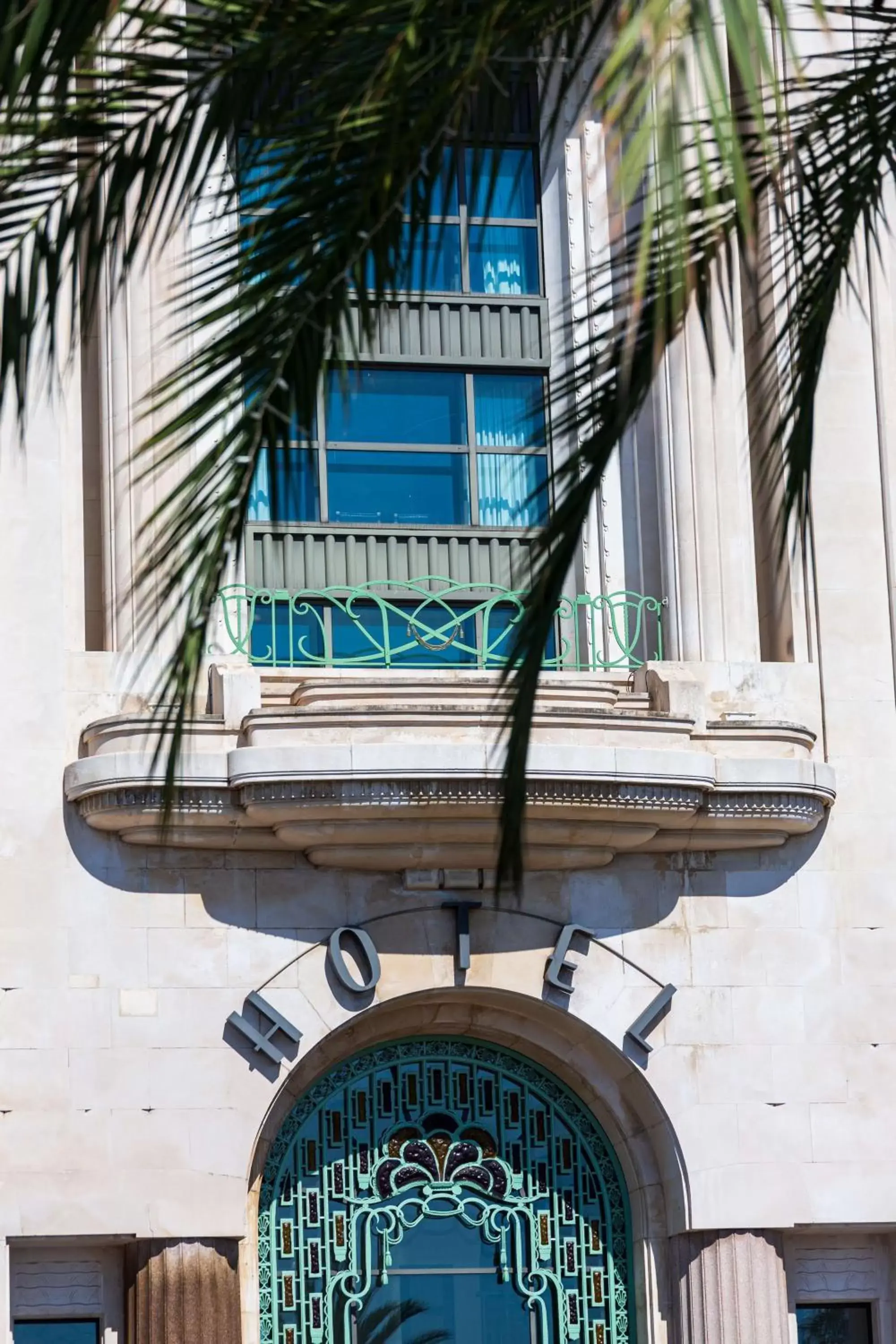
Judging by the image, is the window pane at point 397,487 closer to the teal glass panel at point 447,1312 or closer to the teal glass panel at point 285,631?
the teal glass panel at point 285,631

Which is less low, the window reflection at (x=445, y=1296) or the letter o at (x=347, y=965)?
the letter o at (x=347, y=965)

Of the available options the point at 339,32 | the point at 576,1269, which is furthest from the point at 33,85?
the point at 576,1269

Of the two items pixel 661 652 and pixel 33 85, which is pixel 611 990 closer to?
pixel 661 652

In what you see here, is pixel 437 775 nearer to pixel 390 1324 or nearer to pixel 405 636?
pixel 405 636

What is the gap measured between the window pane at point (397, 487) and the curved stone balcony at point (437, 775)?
160cm

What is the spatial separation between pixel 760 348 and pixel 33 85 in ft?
35.3

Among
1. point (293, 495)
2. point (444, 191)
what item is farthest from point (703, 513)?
point (444, 191)

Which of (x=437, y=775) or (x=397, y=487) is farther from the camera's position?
(x=397, y=487)

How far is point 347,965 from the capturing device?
17.5 meters

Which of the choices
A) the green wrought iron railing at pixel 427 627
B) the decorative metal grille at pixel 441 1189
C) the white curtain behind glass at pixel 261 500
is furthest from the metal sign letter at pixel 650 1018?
the white curtain behind glass at pixel 261 500

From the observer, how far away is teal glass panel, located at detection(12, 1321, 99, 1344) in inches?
668

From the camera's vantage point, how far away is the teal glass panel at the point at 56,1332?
1697cm

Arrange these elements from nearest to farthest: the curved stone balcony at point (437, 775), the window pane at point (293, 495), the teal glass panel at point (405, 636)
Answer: the curved stone balcony at point (437, 775) → the teal glass panel at point (405, 636) → the window pane at point (293, 495)

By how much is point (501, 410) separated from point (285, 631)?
2448 millimetres
